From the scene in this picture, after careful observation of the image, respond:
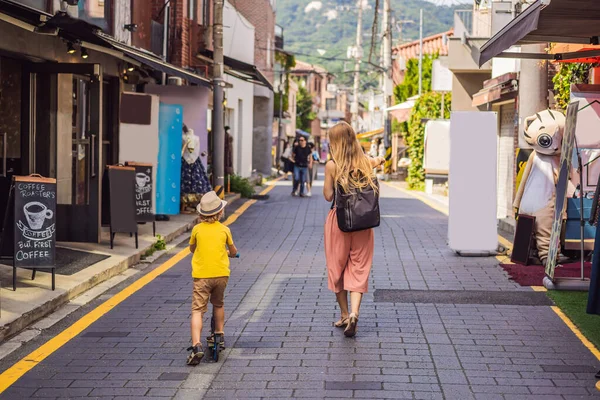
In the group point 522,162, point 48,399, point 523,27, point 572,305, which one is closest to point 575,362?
point 572,305

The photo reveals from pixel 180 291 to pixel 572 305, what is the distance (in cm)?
399

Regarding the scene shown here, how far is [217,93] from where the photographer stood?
2042 centimetres

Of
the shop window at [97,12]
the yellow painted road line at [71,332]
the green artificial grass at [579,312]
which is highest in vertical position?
the shop window at [97,12]

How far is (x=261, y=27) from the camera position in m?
48.9

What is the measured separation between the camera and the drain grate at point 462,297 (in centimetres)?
983

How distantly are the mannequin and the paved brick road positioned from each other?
25.4ft

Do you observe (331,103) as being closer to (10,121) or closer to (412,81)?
(412,81)

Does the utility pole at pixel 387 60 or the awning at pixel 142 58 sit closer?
the awning at pixel 142 58

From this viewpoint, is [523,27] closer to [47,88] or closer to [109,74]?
[47,88]

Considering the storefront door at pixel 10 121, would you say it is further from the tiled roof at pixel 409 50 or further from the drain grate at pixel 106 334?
the tiled roof at pixel 409 50

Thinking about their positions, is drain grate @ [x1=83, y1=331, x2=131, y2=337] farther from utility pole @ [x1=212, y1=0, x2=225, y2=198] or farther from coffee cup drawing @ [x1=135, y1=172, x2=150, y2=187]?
utility pole @ [x1=212, y1=0, x2=225, y2=198]

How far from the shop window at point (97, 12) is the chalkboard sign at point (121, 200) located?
11.6 ft

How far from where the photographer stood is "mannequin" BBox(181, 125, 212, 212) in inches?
770

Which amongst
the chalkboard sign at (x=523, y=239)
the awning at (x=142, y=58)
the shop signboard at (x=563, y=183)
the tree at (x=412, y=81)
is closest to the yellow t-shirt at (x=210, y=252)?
the shop signboard at (x=563, y=183)
